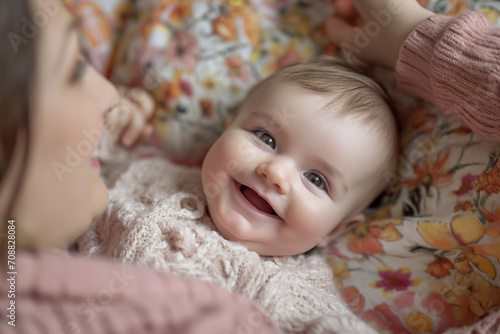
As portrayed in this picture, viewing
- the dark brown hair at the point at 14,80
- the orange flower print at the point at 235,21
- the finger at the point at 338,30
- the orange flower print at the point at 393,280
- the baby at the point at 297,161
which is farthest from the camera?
the orange flower print at the point at 235,21

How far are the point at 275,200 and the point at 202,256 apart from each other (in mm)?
206

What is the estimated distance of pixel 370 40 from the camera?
4.12ft

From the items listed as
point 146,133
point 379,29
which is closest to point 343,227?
point 379,29

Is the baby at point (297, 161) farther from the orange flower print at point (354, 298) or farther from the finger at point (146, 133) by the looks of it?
the finger at point (146, 133)

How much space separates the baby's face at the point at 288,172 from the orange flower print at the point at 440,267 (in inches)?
10.4

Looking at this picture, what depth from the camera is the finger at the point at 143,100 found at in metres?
1.40

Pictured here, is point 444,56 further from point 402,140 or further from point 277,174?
point 277,174

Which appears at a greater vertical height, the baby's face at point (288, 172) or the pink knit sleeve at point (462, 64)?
the pink knit sleeve at point (462, 64)

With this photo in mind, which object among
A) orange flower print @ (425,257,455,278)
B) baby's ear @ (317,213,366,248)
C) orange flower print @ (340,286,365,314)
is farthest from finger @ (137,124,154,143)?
orange flower print @ (425,257,455,278)

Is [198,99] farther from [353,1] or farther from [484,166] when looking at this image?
[484,166]

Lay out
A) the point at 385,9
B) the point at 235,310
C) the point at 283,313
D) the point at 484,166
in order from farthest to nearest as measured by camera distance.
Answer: the point at 385,9 → the point at 484,166 → the point at 283,313 → the point at 235,310

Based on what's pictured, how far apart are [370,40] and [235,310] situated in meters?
0.83

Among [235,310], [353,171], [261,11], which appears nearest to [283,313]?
[235,310]

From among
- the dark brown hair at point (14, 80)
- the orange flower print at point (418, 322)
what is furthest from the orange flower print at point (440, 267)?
the dark brown hair at point (14, 80)
